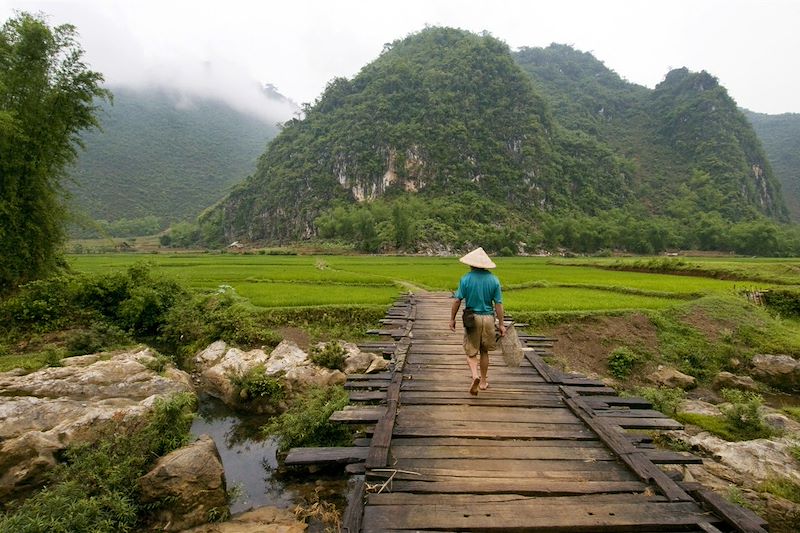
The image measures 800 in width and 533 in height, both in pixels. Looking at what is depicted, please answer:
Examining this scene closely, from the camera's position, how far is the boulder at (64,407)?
516 cm

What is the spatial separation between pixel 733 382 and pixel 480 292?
953 centimetres

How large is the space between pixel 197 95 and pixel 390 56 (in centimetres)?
13039

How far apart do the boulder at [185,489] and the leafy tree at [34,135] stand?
34.8 feet

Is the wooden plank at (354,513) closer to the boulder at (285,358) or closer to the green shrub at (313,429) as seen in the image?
the green shrub at (313,429)

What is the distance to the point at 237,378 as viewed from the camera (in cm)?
876

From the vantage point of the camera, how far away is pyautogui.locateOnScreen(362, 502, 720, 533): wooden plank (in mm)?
2895

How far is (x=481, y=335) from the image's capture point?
556 cm

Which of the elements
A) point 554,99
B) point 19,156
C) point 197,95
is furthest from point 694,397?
point 197,95

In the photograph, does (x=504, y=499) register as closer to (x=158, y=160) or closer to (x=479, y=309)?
(x=479, y=309)

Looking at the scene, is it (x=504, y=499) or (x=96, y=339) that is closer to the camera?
(x=504, y=499)

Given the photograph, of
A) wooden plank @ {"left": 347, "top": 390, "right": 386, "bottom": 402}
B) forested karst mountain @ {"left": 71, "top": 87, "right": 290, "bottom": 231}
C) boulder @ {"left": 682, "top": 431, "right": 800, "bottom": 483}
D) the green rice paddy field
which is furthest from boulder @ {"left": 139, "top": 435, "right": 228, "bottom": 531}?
forested karst mountain @ {"left": 71, "top": 87, "right": 290, "bottom": 231}

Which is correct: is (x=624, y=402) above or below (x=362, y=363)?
above

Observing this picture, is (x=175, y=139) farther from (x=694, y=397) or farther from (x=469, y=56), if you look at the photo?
(x=694, y=397)

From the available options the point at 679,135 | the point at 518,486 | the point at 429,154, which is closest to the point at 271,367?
the point at 518,486
